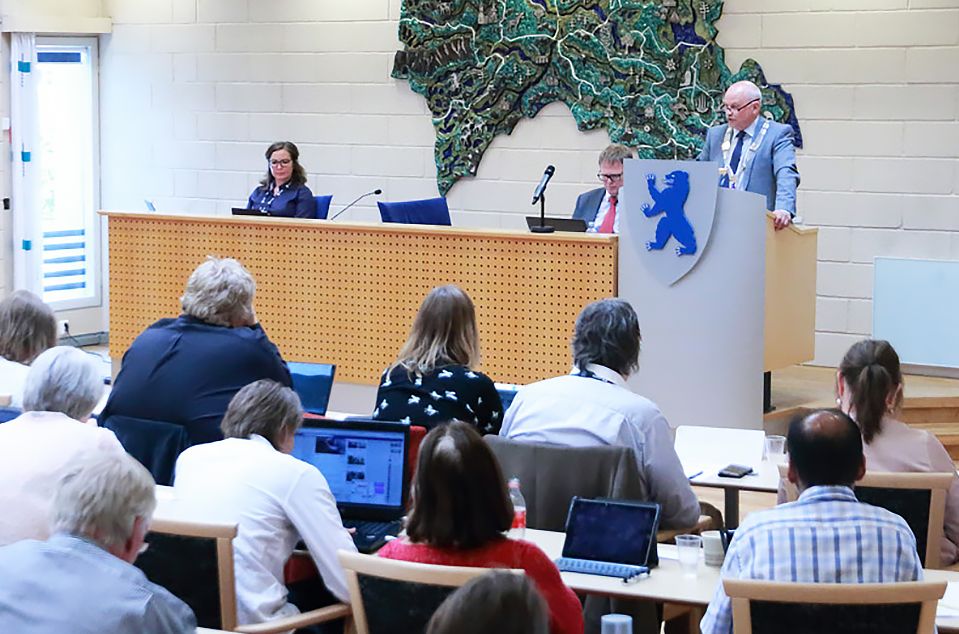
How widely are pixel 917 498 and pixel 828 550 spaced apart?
0.85 metres

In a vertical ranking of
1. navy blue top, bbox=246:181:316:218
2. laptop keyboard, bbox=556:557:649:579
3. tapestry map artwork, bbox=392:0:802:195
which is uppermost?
tapestry map artwork, bbox=392:0:802:195

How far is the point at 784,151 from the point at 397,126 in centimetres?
337

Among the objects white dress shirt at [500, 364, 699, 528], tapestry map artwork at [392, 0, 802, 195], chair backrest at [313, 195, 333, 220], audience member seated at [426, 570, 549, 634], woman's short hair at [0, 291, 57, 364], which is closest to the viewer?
audience member seated at [426, 570, 549, 634]

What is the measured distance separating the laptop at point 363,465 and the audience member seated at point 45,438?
1.87ft

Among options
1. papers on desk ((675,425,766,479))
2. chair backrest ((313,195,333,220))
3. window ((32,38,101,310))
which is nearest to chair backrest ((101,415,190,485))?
papers on desk ((675,425,766,479))

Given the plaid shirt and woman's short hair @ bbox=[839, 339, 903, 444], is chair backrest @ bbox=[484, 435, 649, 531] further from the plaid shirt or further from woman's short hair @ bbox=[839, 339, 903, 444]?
the plaid shirt

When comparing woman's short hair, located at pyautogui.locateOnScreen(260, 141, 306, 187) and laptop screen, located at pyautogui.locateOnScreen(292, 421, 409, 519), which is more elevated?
woman's short hair, located at pyautogui.locateOnScreen(260, 141, 306, 187)

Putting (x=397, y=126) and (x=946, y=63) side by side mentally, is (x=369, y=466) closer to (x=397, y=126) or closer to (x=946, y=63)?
(x=946, y=63)

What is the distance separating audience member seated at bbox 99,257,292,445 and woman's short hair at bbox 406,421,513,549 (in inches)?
62.2

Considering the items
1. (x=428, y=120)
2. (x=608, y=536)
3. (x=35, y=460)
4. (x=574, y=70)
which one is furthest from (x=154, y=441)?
(x=428, y=120)

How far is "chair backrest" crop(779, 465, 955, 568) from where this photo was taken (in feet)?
11.6

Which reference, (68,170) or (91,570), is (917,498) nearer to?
(91,570)

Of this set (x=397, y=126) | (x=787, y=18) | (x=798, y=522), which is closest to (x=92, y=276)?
(x=397, y=126)

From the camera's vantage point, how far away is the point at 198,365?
429cm
